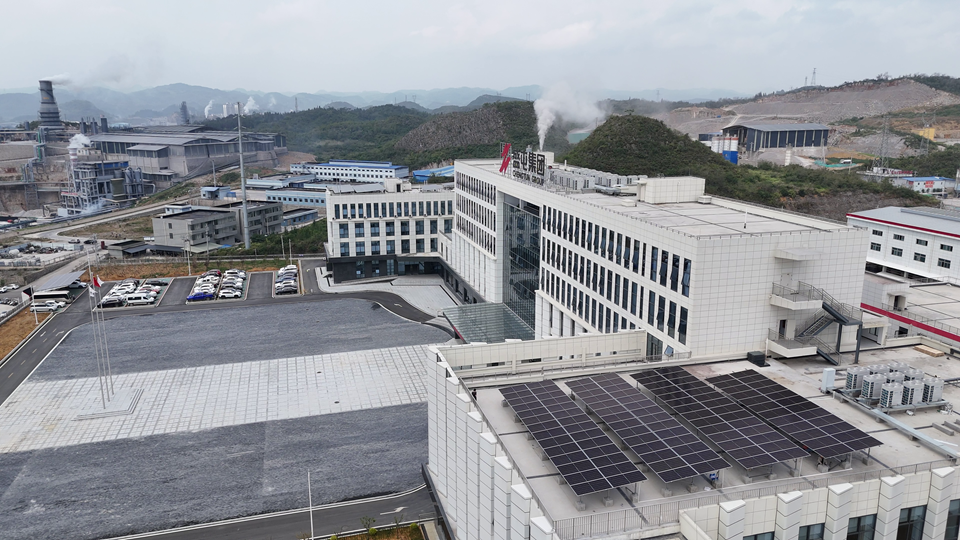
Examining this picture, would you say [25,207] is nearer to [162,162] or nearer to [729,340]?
[162,162]

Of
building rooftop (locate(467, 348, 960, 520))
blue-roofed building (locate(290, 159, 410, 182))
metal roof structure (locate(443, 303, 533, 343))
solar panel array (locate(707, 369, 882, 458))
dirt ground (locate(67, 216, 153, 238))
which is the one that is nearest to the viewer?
building rooftop (locate(467, 348, 960, 520))

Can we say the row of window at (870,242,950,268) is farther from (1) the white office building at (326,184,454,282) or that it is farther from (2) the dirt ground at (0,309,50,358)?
(2) the dirt ground at (0,309,50,358)

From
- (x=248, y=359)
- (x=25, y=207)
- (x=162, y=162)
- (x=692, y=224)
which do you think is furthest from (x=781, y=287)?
(x=25, y=207)

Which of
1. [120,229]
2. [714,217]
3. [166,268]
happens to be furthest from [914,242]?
[120,229]

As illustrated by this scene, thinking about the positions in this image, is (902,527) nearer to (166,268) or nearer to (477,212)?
(477,212)

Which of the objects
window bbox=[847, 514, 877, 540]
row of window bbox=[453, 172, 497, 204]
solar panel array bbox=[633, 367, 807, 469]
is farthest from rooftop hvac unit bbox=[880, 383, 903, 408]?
row of window bbox=[453, 172, 497, 204]
